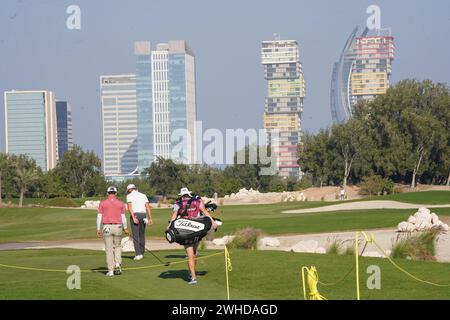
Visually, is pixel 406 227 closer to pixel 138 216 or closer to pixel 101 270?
pixel 138 216

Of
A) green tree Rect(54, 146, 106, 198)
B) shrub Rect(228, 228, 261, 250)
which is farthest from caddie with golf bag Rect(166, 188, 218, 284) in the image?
green tree Rect(54, 146, 106, 198)

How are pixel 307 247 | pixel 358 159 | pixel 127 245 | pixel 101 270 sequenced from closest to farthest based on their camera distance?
pixel 101 270 < pixel 307 247 < pixel 127 245 < pixel 358 159

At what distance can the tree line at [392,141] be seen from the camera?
98688 mm

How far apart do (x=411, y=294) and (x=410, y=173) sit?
8842 cm

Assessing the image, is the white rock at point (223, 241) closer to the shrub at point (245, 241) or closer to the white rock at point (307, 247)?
the shrub at point (245, 241)

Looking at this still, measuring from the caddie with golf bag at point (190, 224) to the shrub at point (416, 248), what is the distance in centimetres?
659

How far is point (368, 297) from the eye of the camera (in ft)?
51.4

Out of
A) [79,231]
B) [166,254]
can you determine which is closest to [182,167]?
[79,231]

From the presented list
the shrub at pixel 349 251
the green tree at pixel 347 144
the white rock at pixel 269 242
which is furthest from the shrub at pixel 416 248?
the green tree at pixel 347 144

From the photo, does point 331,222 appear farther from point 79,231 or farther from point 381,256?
point 381,256

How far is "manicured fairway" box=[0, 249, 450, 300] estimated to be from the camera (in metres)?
16.3

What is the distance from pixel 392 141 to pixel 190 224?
8331 centimetres

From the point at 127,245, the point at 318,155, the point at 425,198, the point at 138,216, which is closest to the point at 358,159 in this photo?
the point at 318,155

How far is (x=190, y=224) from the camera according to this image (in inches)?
723
